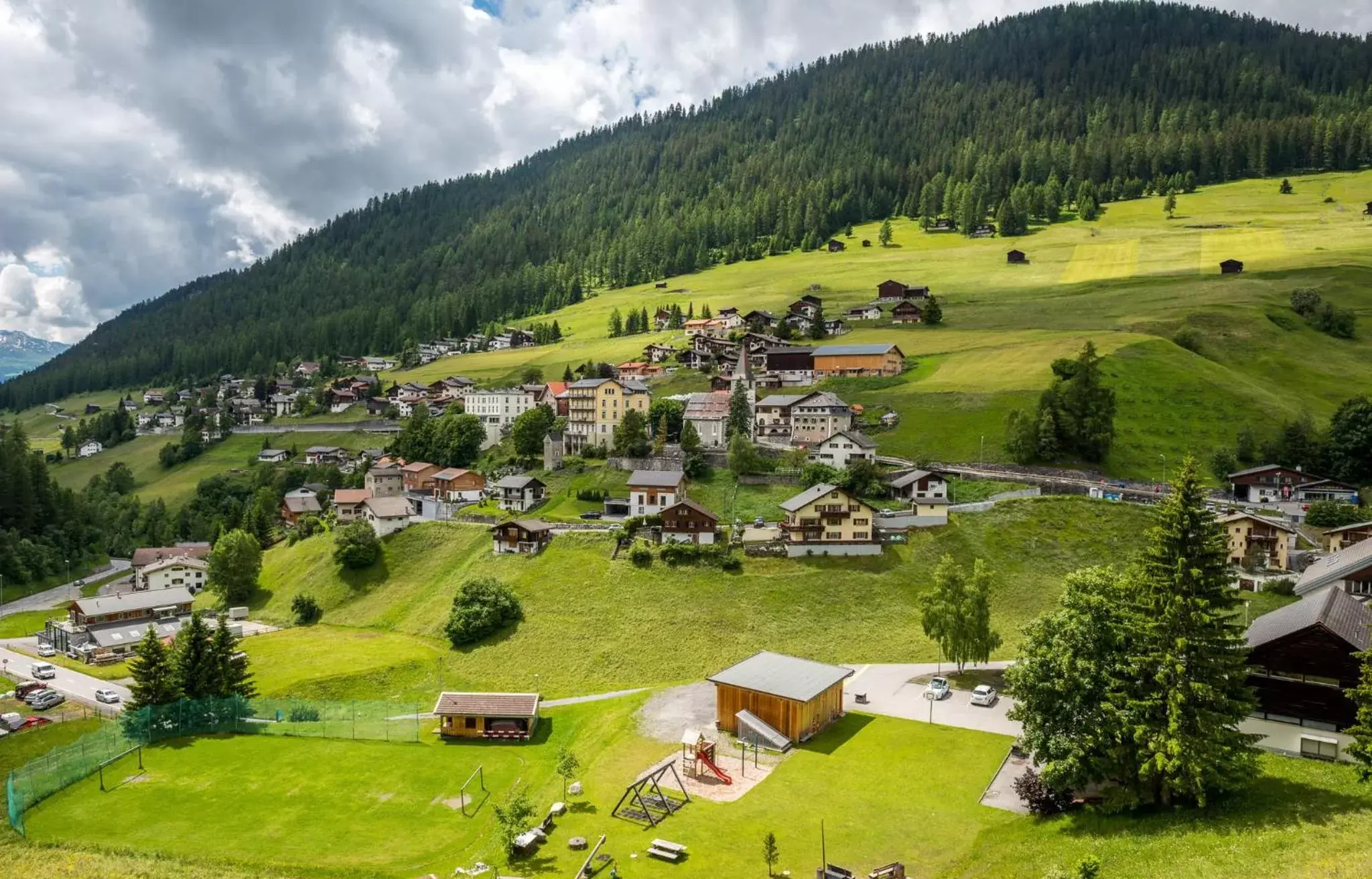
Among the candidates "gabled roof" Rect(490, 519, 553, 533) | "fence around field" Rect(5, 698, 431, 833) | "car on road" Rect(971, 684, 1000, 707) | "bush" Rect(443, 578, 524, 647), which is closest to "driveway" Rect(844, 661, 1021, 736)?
"car on road" Rect(971, 684, 1000, 707)

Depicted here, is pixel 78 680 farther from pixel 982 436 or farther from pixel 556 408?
pixel 982 436

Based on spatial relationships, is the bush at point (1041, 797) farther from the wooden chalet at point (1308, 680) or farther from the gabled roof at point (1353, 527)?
the gabled roof at point (1353, 527)

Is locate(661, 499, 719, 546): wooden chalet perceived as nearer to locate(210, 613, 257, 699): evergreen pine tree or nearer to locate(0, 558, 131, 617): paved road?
locate(210, 613, 257, 699): evergreen pine tree

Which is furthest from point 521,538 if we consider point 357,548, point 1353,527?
point 1353,527

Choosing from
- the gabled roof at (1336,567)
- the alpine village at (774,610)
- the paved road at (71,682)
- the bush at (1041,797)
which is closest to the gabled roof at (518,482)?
the alpine village at (774,610)

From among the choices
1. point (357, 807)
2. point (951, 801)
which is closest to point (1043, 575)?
point (951, 801)

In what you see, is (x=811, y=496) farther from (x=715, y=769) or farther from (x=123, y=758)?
(x=123, y=758)
